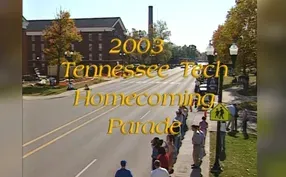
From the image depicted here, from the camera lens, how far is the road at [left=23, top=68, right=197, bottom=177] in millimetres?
3627

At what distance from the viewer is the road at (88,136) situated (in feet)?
11.9

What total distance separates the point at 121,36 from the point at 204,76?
2.80 ft

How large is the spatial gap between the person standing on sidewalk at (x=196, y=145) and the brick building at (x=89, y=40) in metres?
1.01

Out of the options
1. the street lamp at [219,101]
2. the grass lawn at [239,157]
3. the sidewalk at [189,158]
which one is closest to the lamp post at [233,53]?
the street lamp at [219,101]

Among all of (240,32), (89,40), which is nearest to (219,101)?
(240,32)

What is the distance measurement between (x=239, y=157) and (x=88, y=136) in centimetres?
146

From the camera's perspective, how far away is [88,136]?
3.96 meters

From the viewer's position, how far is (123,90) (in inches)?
144

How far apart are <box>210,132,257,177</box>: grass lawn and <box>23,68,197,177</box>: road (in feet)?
2.14

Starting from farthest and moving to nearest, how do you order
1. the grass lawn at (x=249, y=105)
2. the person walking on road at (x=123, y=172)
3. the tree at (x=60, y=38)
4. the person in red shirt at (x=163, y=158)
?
the tree at (x=60, y=38) → the person in red shirt at (x=163, y=158) → the person walking on road at (x=123, y=172) → the grass lawn at (x=249, y=105)

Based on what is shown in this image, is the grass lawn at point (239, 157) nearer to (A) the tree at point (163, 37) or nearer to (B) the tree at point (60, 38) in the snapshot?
(A) the tree at point (163, 37)
